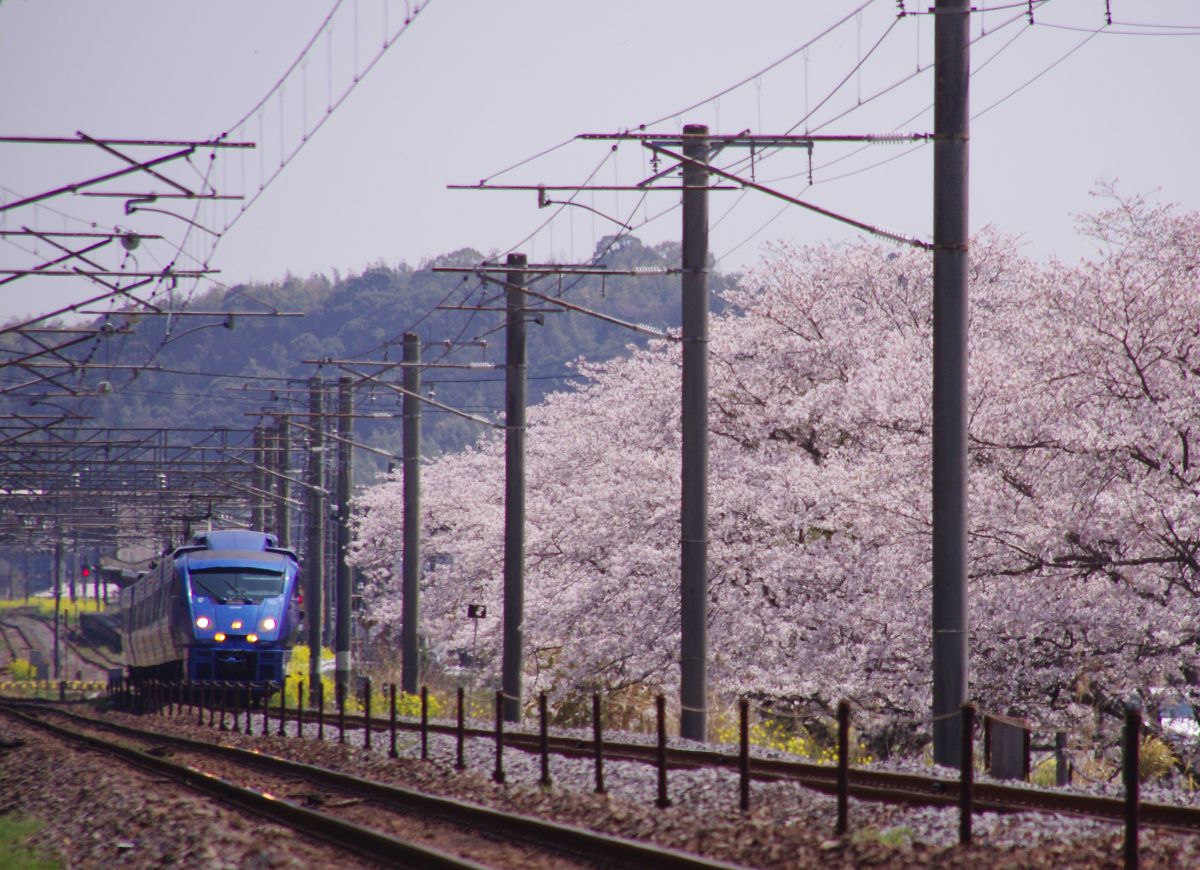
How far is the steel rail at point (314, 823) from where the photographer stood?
9890mm

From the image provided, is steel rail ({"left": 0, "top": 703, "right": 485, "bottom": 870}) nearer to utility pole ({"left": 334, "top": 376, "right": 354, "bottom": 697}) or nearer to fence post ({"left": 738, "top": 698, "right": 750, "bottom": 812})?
fence post ({"left": 738, "top": 698, "right": 750, "bottom": 812})

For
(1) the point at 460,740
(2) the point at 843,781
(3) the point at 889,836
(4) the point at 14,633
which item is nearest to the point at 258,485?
(4) the point at 14,633

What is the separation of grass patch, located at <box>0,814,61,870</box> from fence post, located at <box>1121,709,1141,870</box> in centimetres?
779

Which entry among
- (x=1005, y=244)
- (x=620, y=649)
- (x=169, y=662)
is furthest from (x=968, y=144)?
(x=169, y=662)

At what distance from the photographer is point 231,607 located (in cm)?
3097

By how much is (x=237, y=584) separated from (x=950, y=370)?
2060 centimetres

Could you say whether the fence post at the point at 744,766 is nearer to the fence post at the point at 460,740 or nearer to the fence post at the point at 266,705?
the fence post at the point at 460,740

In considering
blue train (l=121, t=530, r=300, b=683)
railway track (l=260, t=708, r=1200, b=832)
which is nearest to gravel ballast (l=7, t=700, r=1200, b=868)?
railway track (l=260, t=708, r=1200, b=832)

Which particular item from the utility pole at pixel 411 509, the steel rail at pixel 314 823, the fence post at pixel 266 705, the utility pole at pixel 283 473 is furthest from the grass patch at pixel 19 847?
the utility pole at pixel 283 473

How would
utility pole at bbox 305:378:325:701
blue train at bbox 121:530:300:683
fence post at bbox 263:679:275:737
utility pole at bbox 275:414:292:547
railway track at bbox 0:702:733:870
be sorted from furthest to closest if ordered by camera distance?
utility pole at bbox 275:414:292:547 < utility pole at bbox 305:378:325:701 < blue train at bbox 121:530:300:683 < fence post at bbox 263:679:275:737 < railway track at bbox 0:702:733:870

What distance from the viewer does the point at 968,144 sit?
14523 mm

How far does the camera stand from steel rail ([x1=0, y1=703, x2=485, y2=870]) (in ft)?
32.4

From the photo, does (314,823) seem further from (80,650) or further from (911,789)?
(80,650)

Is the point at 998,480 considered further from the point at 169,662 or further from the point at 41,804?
the point at 169,662
